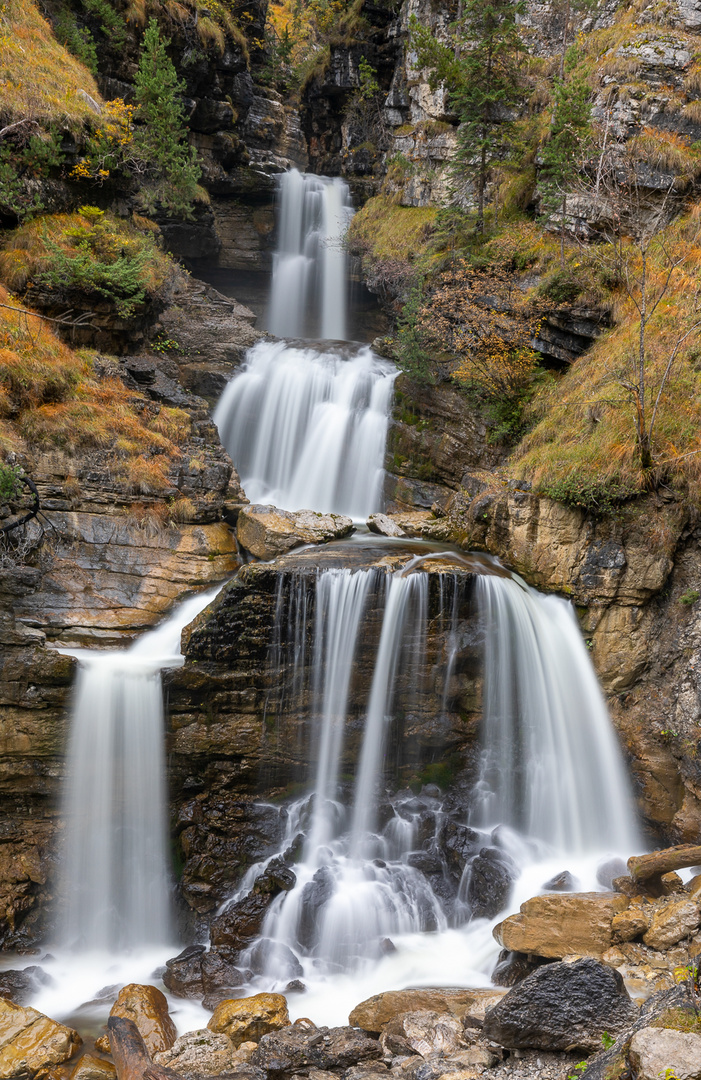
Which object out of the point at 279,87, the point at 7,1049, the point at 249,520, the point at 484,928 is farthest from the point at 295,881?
the point at 279,87

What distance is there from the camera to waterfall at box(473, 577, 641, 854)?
9.80 m

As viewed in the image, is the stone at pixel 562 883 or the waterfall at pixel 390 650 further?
the waterfall at pixel 390 650

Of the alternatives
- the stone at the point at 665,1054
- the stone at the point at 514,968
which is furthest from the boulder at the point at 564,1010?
the stone at the point at 514,968

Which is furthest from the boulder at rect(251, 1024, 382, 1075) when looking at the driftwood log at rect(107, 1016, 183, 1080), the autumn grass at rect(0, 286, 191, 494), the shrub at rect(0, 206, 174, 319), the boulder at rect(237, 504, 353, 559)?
the shrub at rect(0, 206, 174, 319)

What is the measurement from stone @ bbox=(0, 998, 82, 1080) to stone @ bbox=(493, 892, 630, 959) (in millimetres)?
4948

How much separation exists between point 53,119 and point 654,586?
14.8m

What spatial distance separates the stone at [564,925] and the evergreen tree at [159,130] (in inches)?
700

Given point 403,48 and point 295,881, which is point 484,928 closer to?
point 295,881

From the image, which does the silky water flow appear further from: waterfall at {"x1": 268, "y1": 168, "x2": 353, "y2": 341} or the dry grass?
waterfall at {"x1": 268, "y1": 168, "x2": 353, "y2": 341}

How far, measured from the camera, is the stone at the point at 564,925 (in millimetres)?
7031

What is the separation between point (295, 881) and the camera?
9102 millimetres

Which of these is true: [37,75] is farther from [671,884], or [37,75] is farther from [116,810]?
[671,884]

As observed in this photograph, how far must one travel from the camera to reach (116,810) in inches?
364

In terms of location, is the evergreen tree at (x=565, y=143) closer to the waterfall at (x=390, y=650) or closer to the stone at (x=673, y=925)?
the waterfall at (x=390, y=650)
